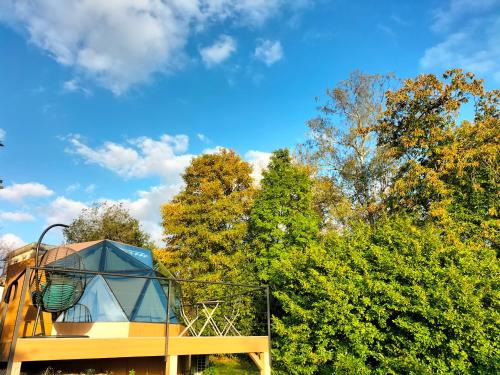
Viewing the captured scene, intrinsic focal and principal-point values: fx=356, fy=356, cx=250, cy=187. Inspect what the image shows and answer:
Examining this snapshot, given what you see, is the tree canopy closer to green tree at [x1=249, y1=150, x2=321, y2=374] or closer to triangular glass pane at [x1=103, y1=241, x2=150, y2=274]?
green tree at [x1=249, y1=150, x2=321, y2=374]

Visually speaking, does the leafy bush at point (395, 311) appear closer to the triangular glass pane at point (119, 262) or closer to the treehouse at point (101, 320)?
the treehouse at point (101, 320)

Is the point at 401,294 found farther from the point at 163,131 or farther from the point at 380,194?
the point at 163,131

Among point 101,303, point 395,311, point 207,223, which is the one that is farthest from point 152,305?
point 207,223

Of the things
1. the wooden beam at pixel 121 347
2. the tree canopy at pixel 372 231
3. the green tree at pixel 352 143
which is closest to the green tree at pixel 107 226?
the tree canopy at pixel 372 231

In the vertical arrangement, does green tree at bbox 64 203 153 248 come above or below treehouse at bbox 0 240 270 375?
above

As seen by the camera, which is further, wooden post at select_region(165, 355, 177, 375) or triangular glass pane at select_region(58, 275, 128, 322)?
triangular glass pane at select_region(58, 275, 128, 322)

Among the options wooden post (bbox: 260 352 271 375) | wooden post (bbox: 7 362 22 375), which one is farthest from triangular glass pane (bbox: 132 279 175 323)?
wooden post (bbox: 7 362 22 375)

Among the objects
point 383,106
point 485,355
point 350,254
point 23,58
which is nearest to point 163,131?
point 23,58

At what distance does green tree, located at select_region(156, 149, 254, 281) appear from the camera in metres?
20.8

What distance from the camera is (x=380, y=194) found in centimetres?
1884

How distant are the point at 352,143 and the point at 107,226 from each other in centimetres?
1899

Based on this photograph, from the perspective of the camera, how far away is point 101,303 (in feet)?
30.3

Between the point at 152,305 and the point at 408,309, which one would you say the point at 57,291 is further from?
the point at 408,309

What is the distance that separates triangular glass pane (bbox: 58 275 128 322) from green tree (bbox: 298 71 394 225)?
12995 mm
